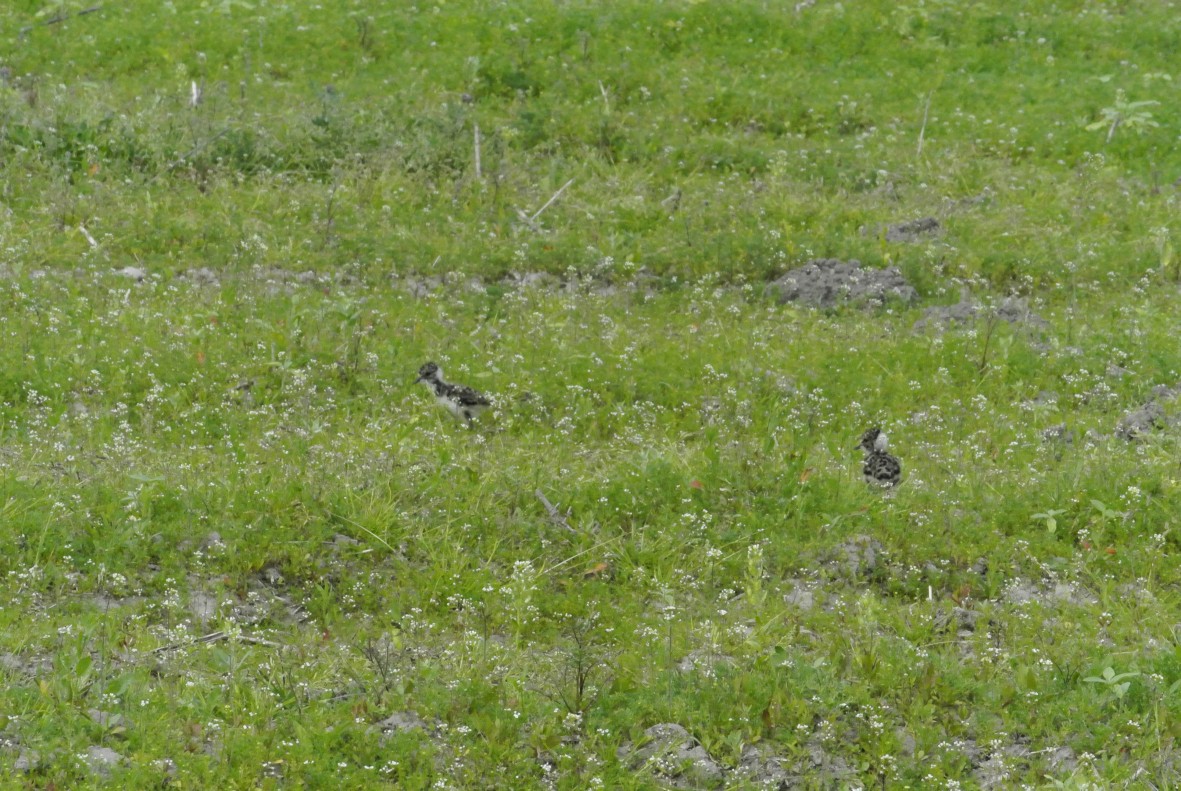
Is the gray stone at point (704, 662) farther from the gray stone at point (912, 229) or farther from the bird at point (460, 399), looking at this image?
the gray stone at point (912, 229)

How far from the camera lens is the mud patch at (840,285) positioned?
15609mm

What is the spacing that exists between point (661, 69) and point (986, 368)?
9758 millimetres

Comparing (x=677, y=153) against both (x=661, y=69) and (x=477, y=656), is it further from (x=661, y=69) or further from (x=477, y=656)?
(x=477, y=656)

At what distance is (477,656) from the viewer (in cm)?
→ 874

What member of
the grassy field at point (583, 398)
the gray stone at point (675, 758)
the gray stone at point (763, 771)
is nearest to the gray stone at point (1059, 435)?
the grassy field at point (583, 398)

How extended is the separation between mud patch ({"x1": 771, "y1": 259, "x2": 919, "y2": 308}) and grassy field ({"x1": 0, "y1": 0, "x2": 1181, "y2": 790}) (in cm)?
21

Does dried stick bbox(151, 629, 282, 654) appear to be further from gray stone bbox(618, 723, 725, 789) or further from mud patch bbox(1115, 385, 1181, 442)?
mud patch bbox(1115, 385, 1181, 442)

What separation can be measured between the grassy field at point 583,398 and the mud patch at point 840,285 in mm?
209

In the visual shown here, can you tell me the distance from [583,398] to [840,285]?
454cm

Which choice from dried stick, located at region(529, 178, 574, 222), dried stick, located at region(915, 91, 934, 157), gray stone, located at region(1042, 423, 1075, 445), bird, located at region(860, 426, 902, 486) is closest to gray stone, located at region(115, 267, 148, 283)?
dried stick, located at region(529, 178, 574, 222)

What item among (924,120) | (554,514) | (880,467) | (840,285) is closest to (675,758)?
(554,514)

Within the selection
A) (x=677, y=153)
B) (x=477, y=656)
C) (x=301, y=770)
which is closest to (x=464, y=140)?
(x=677, y=153)

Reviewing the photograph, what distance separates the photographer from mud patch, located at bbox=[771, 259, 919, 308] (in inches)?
615

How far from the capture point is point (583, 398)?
12.7 m
